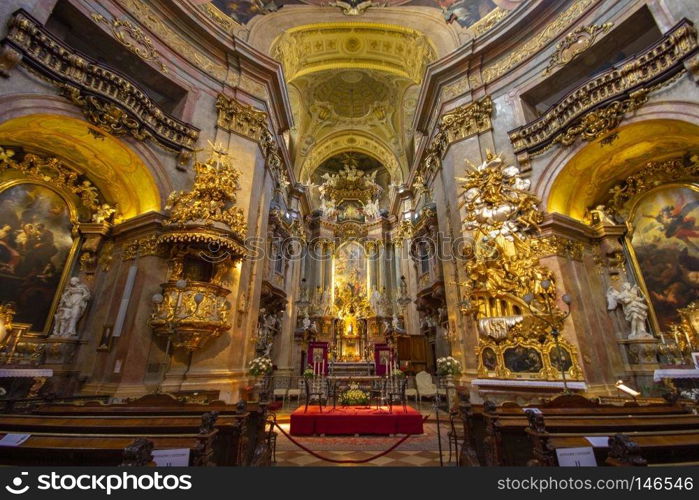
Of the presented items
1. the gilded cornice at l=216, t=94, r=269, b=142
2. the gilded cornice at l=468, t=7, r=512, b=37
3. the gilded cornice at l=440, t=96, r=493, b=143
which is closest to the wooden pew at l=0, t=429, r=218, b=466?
the gilded cornice at l=216, t=94, r=269, b=142

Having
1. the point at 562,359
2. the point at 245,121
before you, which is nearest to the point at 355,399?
the point at 562,359

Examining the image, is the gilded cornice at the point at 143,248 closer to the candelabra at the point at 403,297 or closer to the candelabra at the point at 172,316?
the candelabra at the point at 172,316

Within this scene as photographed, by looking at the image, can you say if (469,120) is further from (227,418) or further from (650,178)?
(227,418)

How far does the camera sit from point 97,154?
776cm

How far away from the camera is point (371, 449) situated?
5.35 m

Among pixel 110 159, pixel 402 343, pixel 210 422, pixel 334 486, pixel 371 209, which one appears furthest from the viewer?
pixel 371 209

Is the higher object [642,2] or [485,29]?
[485,29]

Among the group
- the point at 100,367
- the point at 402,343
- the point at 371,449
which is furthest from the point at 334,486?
the point at 402,343

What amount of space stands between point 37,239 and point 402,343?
517 inches

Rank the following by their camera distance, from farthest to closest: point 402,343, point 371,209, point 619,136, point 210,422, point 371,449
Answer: point 371,209 → point 402,343 → point 619,136 → point 371,449 → point 210,422

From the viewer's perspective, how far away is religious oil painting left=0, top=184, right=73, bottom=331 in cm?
701

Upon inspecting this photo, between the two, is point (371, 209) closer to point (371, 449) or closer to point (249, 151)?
point (249, 151)

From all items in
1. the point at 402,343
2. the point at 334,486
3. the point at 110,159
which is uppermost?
the point at 110,159

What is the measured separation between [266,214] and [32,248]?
19.5 feet
